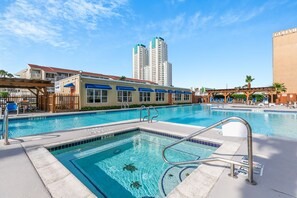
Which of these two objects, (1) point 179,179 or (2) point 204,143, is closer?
(1) point 179,179

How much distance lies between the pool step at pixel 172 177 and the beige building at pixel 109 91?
13.5m

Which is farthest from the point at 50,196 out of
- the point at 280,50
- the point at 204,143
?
the point at 280,50

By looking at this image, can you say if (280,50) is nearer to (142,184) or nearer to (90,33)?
(90,33)

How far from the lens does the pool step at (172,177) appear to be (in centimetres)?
287

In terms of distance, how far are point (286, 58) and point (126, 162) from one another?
162ft

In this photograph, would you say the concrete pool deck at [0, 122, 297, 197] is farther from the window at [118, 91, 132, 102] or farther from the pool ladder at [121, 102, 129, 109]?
the window at [118, 91, 132, 102]

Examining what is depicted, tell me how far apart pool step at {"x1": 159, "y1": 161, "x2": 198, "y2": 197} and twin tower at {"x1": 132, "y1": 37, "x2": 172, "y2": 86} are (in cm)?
7278

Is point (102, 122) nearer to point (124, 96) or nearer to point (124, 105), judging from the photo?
point (124, 105)

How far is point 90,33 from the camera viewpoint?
13.0 metres

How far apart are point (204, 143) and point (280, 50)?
156 ft

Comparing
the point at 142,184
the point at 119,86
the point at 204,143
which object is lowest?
the point at 142,184

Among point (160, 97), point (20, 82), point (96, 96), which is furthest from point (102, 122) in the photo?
point (160, 97)

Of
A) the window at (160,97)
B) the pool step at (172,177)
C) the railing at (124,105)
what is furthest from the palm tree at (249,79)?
the pool step at (172,177)

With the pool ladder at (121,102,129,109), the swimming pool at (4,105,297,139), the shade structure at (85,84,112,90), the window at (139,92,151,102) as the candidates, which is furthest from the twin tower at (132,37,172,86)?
the swimming pool at (4,105,297,139)
